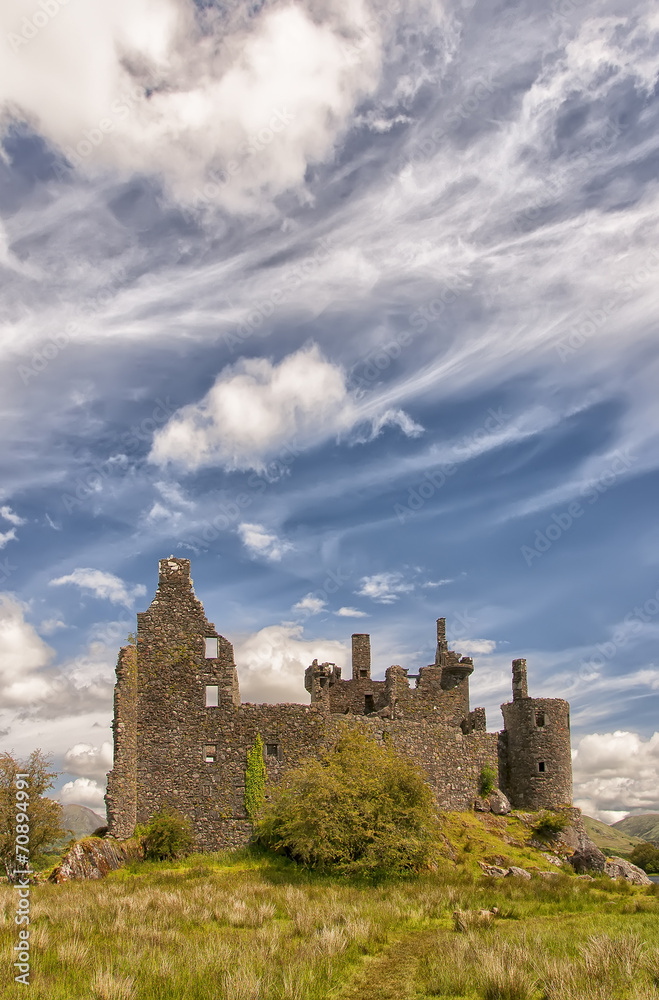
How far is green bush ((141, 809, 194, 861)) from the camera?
98.0ft

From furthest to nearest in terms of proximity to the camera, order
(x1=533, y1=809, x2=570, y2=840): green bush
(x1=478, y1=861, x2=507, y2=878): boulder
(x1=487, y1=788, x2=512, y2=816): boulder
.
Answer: (x1=487, y1=788, x2=512, y2=816): boulder → (x1=533, y1=809, x2=570, y2=840): green bush → (x1=478, y1=861, x2=507, y2=878): boulder

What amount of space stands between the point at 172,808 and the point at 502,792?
1996 cm

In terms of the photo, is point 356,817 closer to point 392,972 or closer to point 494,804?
point 392,972

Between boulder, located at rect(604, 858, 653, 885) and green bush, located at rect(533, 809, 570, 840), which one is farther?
green bush, located at rect(533, 809, 570, 840)

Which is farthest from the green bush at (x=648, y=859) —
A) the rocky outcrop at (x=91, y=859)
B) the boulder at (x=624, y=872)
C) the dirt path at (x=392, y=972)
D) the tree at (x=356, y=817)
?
the dirt path at (x=392, y=972)

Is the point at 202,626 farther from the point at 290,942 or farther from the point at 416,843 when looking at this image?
the point at 290,942

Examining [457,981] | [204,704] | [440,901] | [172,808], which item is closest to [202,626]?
[204,704]

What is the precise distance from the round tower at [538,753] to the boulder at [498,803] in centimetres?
274

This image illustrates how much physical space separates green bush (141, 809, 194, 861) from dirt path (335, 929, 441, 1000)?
1620cm

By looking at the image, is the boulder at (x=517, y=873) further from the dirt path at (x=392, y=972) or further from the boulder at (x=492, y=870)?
the dirt path at (x=392, y=972)

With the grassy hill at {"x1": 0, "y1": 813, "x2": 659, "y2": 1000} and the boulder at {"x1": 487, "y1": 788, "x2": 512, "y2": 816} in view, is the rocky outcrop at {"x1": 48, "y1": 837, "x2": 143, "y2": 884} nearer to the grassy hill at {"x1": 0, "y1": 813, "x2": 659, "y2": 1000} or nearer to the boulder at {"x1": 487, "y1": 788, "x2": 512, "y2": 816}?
the grassy hill at {"x1": 0, "y1": 813, "x2": 659, "y2": 1000}

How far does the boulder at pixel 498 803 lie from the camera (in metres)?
38.8

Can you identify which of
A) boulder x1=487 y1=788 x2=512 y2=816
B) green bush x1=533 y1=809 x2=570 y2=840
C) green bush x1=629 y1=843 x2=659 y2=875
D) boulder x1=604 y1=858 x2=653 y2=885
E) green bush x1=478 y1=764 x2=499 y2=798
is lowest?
green bush x1=629 y1=843 x2=659 y2=875

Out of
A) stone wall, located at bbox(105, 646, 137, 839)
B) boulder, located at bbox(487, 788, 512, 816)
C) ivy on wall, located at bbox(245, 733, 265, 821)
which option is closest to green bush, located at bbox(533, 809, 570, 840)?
boulder, located at bbox(487, 788, 512, 816)
